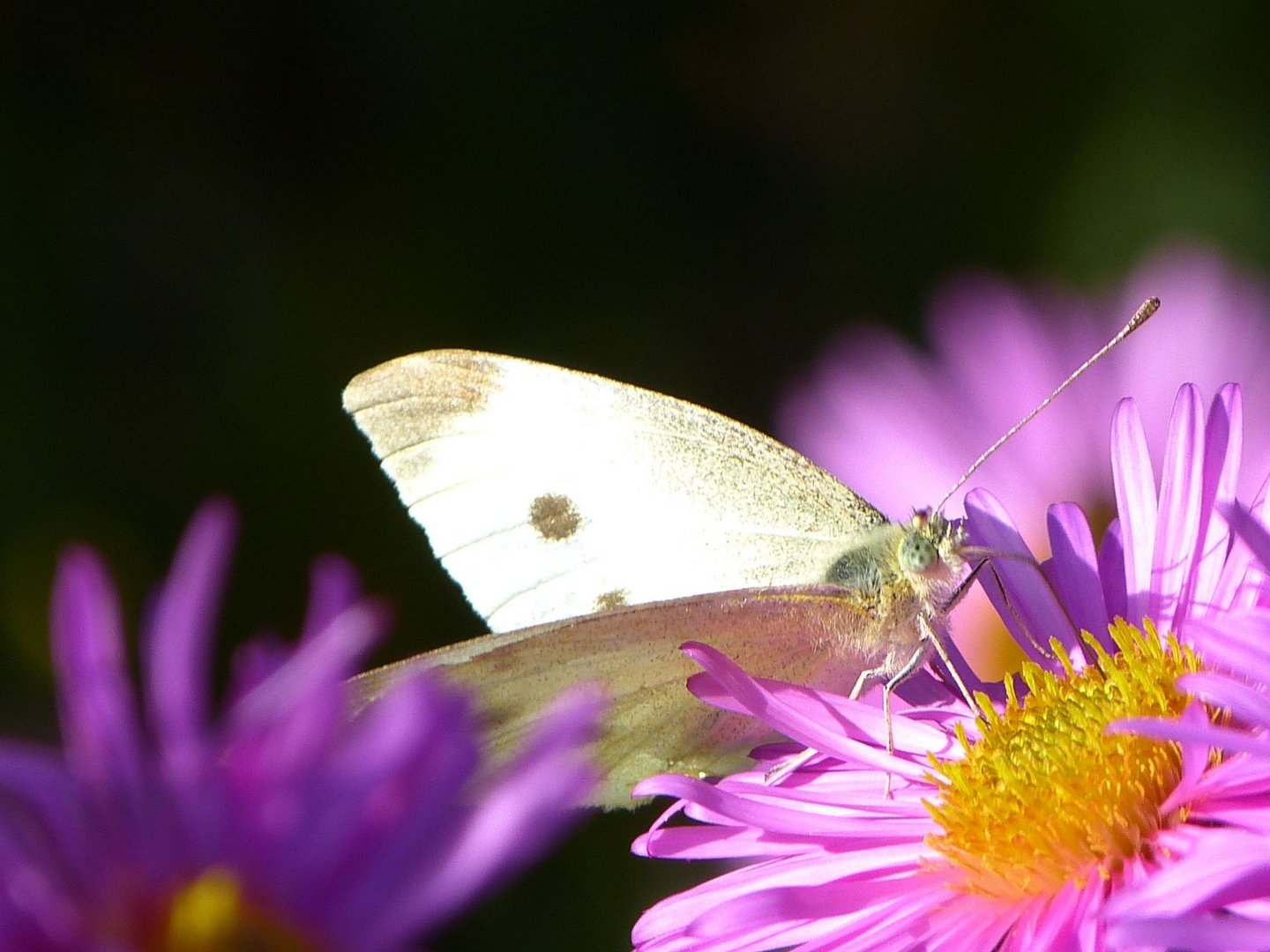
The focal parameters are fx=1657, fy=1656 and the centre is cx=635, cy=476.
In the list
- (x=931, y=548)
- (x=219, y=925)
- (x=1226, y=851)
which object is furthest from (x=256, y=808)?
(x=931, y=548)

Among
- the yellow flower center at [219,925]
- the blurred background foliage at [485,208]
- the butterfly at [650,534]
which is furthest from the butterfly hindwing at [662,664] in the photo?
the blurred background foliage at [485,208]

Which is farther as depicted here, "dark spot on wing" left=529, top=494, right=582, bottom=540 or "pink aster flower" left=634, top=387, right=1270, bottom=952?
"dark spot on wing" left=529, top=494, right=582, bottom=540

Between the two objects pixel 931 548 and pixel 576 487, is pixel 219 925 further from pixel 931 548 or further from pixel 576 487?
pixel 576 487

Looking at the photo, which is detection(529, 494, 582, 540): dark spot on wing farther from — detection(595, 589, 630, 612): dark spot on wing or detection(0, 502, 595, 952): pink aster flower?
detection(0, 502, 595, 952): pink aster flower

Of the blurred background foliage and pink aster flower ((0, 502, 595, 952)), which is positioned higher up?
the blurred background foliage

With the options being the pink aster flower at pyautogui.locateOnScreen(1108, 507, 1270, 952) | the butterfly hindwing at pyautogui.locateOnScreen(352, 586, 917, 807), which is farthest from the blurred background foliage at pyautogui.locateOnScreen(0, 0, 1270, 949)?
the pink aster flower at pyautogui.locateOnScreen(1108, 507, 1270, 952)

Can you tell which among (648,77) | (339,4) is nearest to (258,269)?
(339,4)

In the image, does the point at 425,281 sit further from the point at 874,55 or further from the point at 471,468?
the point at 471,468

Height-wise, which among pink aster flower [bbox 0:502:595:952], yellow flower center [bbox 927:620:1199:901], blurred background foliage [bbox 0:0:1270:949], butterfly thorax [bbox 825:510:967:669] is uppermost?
blurred background foliage [bbox 0:0:1270:949]
